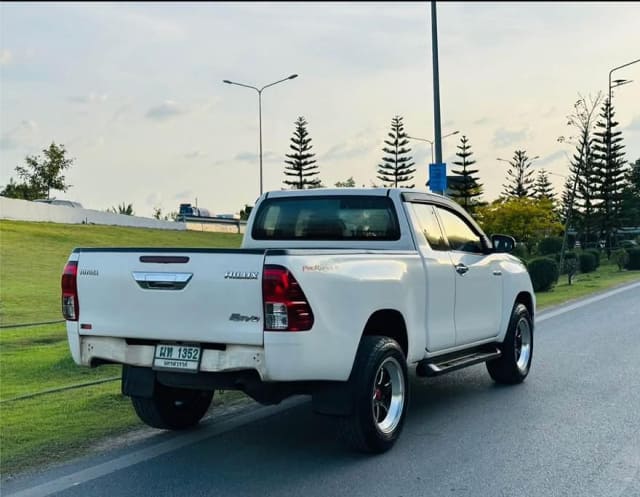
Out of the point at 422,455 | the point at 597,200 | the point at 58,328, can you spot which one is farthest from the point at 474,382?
the point at 597,200

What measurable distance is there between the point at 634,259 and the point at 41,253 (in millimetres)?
24430

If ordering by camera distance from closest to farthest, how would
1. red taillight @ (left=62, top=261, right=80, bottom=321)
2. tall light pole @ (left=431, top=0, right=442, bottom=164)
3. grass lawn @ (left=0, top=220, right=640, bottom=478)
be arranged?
red taillight @ (left=62, top=261, right=80, bottom=321)
grass lawn @ (left=0, top=220, right=640, bottom=478)
tall light pole @ (left=431, top=0, right=442, bottom=164)

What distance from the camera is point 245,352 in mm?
5086

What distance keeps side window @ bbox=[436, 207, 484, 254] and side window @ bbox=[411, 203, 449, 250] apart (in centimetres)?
15

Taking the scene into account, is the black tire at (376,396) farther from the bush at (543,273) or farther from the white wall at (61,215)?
the white wall at (61,215)

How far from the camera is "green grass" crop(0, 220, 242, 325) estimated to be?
18.8m

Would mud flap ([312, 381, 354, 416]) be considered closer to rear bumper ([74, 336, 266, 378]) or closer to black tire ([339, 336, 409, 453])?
black tire ([339, 336, 409, 453])

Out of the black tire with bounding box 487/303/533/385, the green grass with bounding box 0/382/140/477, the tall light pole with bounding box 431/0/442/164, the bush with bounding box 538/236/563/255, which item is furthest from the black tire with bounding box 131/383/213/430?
the bush with bounding box 538/236/563/255

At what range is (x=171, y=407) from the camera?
20.8ft

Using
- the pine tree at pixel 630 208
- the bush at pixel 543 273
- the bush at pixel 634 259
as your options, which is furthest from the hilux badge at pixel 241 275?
the pine tree at pixel 630 208

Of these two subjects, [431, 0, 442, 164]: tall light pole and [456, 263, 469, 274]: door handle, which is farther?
[431, 0, 442, 164]: tall light pole

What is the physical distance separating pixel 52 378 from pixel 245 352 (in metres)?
5.11

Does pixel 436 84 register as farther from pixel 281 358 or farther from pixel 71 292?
pixel 281 358

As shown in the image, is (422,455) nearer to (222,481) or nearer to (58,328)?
(222,481)
